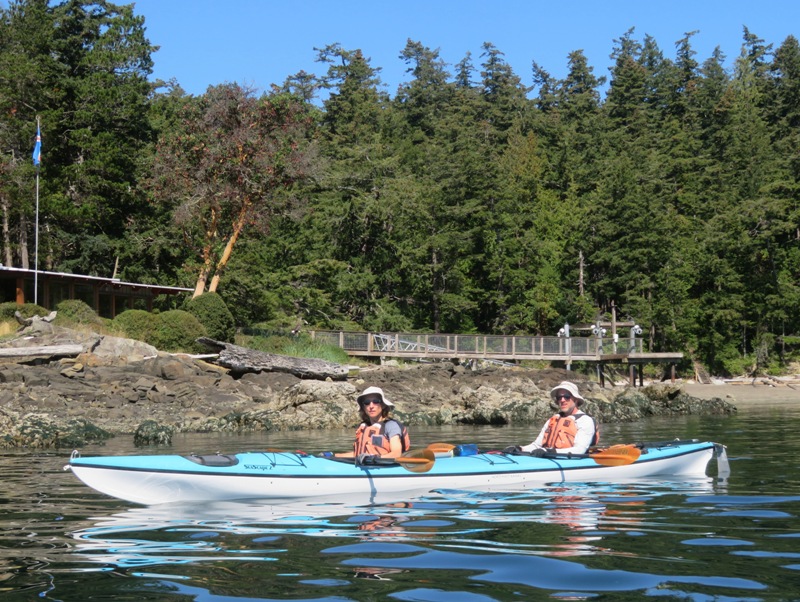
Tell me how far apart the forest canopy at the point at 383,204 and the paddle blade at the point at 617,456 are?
91.5 ft

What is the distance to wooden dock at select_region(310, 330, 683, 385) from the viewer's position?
41.6 m

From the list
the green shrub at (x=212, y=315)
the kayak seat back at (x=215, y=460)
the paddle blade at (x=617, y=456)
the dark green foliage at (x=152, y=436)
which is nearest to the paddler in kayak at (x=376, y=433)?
the kayak seat back at (x=215, y=460)

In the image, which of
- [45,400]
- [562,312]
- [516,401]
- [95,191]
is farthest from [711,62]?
[45,400]

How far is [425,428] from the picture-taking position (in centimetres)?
2506

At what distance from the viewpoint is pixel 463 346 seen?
4222 centimetres

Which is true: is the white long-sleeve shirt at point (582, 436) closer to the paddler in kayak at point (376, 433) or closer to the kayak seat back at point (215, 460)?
the paddler in kayak at point (376, 433)

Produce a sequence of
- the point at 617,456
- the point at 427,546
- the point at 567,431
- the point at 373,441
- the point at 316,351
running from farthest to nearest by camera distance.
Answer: the point at 316,351 < the point at 567,431 < the point at 617,456 < the point at 373,441 < the point at 427,546

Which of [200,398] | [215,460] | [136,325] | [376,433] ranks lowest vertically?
[215,460]

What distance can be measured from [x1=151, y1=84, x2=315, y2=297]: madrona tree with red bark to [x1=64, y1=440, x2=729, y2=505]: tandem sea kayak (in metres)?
27.6

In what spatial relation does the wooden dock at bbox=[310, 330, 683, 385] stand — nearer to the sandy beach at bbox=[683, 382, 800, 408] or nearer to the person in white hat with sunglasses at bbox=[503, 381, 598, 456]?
the sandy beach at bbox=[683, 382, 800, 408]

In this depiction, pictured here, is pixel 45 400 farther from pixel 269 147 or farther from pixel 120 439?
pixel 269 147

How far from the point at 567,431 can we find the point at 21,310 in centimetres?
2406

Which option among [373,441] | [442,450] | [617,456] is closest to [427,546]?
[373,441]

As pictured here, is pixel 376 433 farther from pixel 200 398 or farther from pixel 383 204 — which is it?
pixel 383 204
